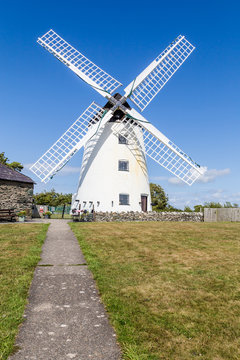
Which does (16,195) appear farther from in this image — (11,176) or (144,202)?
(144,202)

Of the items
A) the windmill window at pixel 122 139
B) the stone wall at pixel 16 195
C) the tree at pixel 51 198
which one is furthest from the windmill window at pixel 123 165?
the tree at pixel 51 198

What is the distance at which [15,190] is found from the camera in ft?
78.8

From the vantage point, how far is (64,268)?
26.5 ft

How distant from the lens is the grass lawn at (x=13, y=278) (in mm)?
4273

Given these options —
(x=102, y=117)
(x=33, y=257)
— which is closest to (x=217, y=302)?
(x=33, y=257)

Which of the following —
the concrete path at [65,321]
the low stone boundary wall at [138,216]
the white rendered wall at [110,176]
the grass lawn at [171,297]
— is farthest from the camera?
the white rendered wall at [110,176]

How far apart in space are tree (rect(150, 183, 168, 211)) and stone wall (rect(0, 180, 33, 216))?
81.9ft

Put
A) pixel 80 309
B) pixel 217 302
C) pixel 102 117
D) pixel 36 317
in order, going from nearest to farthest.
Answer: pixel 36 317
pixel 80 309
pixel 217 302
pixel 102 117

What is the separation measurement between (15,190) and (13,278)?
731 inches

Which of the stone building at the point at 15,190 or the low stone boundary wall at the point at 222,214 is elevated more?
the stone building at the point at 15,190

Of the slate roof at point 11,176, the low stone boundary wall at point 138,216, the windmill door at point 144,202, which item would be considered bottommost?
the low stone boundary wall at point 138,216

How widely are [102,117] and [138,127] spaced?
145 inches

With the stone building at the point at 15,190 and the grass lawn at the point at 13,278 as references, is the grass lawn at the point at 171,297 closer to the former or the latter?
the grass lawn at the point at 13,278

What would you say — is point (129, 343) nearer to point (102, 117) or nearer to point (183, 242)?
point (183, 242)
